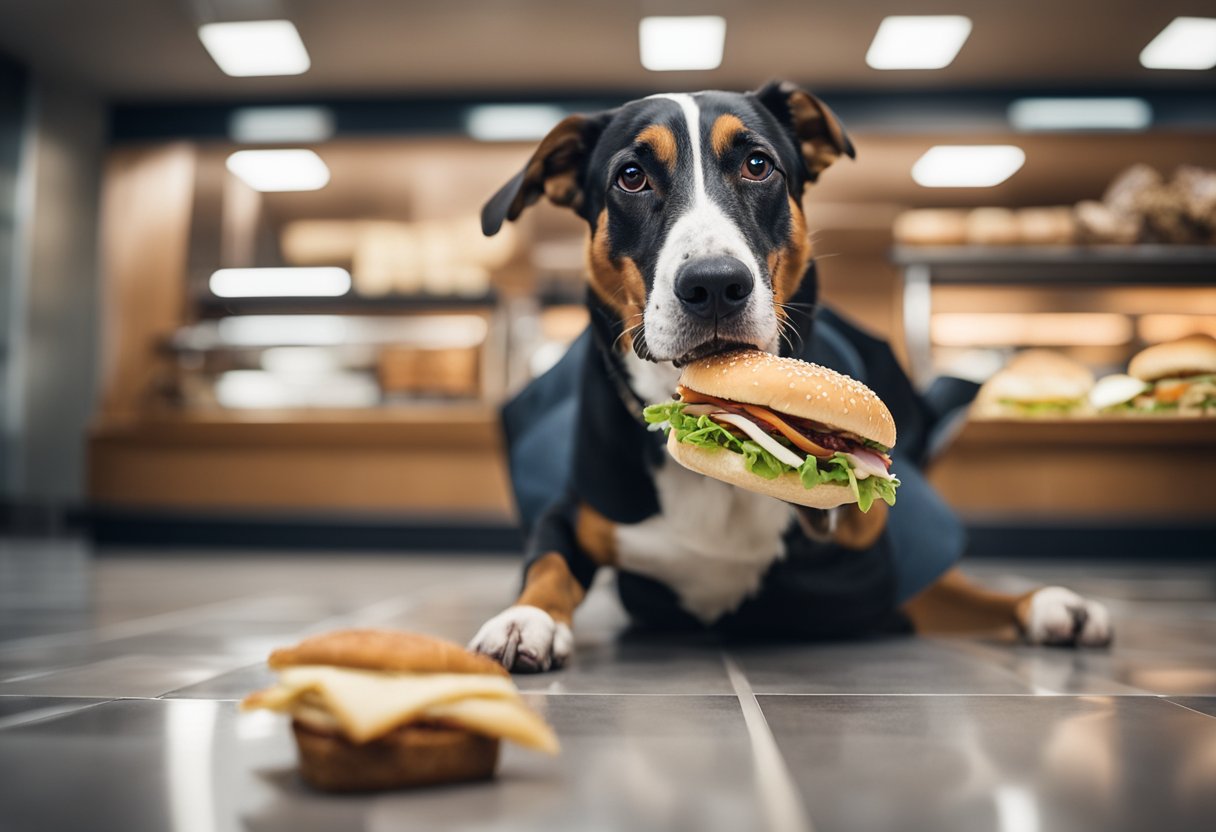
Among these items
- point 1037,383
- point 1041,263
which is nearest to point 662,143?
point 1037,383

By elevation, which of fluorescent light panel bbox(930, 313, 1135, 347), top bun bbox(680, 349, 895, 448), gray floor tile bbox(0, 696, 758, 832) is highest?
fluorescent light panel bbox(930, 313, 1135, 347)

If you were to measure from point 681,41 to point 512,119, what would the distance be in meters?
1.52

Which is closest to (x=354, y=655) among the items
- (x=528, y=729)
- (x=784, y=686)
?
(x=528, y=729)

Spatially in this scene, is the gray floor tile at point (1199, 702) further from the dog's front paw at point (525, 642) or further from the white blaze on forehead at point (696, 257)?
the dog's front paw at point (525, 642)

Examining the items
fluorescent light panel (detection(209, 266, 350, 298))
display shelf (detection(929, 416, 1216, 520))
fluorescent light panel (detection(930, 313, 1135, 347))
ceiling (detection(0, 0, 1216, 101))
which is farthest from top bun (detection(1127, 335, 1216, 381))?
fluorescent light panel (detection(209, 266, 350, 298))

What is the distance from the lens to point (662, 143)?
1801 millimetres

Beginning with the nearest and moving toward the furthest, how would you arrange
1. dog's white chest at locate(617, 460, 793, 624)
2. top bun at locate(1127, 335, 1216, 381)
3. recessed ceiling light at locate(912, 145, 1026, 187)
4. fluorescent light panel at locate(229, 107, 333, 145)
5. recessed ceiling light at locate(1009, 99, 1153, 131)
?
top bun at locate(1127, 335, 1216, 381) → dog's white chest at locate(617, 460, 793, 624) → recessed ceiling light at locate(1009, 99, 1153, 131) → recessed ceiling light at locate(912, 145, 1026, 187) → fluorescent light panel at locate(229, 107, 333, 145)

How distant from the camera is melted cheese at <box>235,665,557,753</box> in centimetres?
97

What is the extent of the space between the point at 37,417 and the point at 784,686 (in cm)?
807

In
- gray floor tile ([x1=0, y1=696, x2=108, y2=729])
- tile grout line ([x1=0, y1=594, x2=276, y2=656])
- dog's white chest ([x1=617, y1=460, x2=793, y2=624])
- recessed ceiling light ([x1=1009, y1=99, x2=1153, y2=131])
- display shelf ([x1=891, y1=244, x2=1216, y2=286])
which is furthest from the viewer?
recessed ceiling light ([x1=1009, y1=99, x2=1153, y2=131])

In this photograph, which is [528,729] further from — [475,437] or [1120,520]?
[1120,520]

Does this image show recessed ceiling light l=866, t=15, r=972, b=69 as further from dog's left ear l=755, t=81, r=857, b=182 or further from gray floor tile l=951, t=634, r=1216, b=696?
gray floor tile l=951, t=634, r=1216, b=696

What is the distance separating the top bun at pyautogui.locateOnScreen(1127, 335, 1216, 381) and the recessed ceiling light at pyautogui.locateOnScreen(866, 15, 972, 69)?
186 inches

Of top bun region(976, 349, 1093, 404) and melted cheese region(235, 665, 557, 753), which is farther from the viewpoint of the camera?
top bun region(976, 349, 1093, 404)
